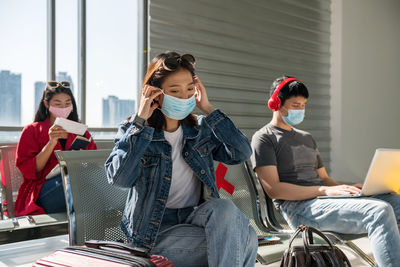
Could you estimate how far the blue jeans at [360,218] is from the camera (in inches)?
84.5

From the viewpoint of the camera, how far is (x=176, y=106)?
1834mm

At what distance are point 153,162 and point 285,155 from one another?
1.16 m

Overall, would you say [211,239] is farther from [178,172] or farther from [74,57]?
[74,57]

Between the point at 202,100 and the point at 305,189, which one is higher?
the point at 202,100

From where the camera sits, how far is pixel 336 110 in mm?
6613

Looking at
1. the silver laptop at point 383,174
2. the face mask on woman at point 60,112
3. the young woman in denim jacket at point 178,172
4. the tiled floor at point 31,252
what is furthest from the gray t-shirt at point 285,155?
the face mask on woman at point 60,112

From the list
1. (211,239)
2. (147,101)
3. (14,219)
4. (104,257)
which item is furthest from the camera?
(14,219)

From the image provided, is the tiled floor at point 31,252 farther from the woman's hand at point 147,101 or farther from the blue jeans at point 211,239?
the woman's hand at point 147,101

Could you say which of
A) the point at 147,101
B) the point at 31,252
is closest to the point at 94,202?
the point at 147,101

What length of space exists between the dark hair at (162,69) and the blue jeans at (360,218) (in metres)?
1.08

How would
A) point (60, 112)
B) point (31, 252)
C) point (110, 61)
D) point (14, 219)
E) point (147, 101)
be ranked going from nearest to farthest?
point (147, 101), point (14, 219), point (60, 112), point (31, 252), point (110, 61)

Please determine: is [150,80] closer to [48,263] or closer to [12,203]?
[48,263]

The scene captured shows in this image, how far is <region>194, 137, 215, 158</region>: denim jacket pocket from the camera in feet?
6.12

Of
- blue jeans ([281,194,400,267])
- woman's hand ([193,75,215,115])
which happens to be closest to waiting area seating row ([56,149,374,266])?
blue jeans ([281,194,400,267])
